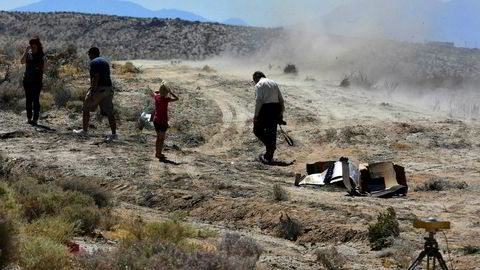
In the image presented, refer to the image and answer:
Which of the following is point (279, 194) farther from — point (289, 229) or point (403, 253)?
point (403, 253)

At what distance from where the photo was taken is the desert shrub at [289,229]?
820 centimetres

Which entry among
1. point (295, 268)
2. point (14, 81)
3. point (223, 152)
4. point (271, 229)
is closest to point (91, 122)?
point (223, 152)

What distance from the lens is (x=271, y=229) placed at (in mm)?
8453

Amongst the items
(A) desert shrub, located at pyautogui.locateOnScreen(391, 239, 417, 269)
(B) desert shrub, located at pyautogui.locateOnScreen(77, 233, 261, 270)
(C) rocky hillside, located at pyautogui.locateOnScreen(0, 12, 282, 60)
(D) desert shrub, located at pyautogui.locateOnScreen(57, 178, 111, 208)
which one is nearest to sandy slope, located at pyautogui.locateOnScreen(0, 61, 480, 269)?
(A) desert shrub, located at pyautogui.locateOnScreen(391, 239, 417, 269)

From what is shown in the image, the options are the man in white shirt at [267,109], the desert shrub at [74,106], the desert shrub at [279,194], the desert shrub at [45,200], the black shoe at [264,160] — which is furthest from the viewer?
the desert shrub at [74,106]

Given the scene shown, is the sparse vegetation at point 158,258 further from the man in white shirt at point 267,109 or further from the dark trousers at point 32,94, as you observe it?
the dark trousers at point 32,94

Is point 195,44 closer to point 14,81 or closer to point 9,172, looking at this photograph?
point 14,81

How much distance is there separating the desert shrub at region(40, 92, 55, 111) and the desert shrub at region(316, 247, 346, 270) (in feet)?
41.3

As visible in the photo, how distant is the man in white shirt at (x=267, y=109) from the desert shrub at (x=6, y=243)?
7870 mm

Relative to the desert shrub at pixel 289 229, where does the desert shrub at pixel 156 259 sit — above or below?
above

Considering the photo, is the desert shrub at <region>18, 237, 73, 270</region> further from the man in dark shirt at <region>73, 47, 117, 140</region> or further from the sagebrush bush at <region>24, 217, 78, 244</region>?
the man in dark shirt at <region>73, 47, 117, 140</region>

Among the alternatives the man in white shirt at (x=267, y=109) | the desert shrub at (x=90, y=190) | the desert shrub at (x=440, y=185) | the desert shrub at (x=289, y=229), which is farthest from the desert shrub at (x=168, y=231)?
the man in white shirt at (x=267, y=109)

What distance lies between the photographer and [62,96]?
18531 millimetres

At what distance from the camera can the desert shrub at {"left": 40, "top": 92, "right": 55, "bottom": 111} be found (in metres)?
18.0
